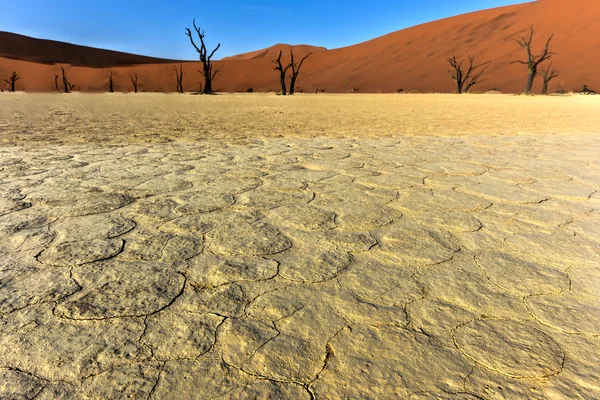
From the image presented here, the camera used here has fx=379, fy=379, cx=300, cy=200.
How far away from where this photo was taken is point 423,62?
1542 inches

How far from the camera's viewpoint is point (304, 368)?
0.91 metres

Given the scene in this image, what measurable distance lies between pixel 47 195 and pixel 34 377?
1571 mm

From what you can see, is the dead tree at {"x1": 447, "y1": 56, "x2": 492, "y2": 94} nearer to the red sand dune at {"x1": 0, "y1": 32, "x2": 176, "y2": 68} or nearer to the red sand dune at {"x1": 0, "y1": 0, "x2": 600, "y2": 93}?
the red sand dune at {"x1": 0, "y1": 0, "x2": 600, "y2": 93}

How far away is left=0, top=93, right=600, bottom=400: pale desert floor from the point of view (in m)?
0.89

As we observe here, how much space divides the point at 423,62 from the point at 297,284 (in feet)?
140

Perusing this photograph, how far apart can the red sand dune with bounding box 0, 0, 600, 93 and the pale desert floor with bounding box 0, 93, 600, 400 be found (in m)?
32.4

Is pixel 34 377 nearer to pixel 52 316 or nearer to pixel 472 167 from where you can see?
pixel 52 316

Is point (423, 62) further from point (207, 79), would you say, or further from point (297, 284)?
point (297, 284)

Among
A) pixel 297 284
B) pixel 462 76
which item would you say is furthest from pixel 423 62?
pixel 297 284

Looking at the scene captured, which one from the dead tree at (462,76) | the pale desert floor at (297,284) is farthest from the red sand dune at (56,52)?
the pale desert floor at (297,284)

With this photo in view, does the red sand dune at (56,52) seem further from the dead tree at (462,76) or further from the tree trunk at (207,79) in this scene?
the dead tree at (462,76)

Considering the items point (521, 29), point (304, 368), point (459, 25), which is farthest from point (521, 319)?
point (459, 25)

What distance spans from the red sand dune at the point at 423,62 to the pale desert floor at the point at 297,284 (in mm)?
32414

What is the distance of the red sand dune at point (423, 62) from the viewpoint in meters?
32.1
